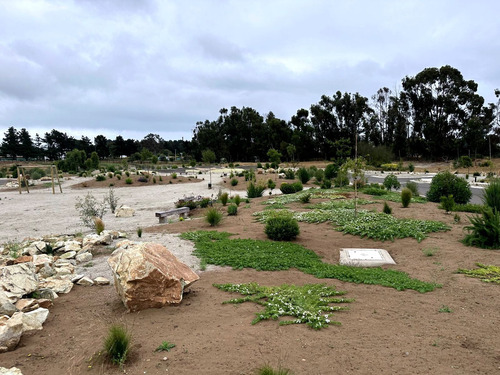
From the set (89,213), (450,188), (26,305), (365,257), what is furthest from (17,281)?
(450,188)

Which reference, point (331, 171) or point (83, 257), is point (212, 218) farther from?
point (331, 171)

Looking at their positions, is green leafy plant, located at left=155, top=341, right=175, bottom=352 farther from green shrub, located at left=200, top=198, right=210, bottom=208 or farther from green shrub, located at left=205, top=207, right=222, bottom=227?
green shrub, located at left=200, top=198, right=210, bottom=208

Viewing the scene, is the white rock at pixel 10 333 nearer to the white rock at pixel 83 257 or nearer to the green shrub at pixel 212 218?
the white rock at pixel 83 257

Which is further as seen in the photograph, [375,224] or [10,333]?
[375,224]

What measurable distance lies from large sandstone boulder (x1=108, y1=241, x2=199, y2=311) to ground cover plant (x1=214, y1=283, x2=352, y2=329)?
86cm

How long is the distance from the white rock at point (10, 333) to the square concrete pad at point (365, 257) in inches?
217

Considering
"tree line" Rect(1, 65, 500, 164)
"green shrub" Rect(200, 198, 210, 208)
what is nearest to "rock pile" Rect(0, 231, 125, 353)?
"green shrub" Rect(200, 198, 210, 208)

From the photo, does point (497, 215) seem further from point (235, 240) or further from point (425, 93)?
point (425, 93)

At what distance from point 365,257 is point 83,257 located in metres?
5.99

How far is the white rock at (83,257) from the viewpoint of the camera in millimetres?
7444

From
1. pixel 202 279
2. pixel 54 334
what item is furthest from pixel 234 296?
pixel 54 334

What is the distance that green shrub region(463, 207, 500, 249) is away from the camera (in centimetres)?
755

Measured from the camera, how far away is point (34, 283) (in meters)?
5.15

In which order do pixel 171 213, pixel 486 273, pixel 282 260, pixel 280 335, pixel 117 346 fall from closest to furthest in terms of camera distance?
pixel 117 346, pixel 280 335, pixel 486 273, pixel 282 260, pixel 171 213
